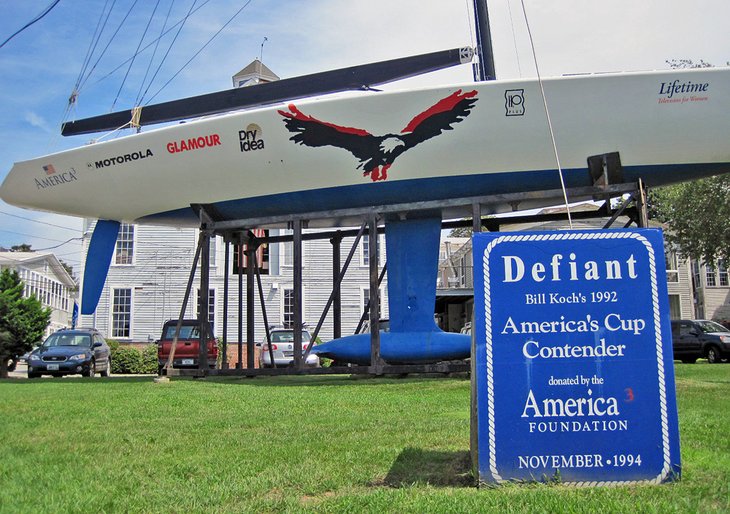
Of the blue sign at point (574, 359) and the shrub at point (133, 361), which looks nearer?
the blue sign at point (574, 359)

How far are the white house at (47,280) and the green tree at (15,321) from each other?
27700 mm

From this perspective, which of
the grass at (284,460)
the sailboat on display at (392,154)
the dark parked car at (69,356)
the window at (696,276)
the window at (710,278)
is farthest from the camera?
the window at (710,278)

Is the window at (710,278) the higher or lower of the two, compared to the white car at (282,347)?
higher

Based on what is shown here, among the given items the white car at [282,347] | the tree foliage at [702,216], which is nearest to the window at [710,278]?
the tree foliage at [702,216]

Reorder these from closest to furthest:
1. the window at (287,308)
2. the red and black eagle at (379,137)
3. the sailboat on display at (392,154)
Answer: the sailboat on display at (392,154) < the red and black eagle at (379,137) < the window at (287,308)

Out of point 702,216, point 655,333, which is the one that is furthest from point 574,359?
point 702,216

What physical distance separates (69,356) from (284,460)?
14.1 metres

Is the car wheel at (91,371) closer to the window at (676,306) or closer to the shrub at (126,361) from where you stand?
the shrub at (126,361)

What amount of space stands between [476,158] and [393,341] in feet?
9.93

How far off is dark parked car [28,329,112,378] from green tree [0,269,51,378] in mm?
392

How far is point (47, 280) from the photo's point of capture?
1903 inches

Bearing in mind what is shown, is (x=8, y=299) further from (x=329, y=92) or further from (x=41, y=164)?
(x=329, y=92)

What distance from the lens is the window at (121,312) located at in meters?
28.1

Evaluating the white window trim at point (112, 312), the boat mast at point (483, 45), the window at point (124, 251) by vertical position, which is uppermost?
the boat mast at point (483, 45)
